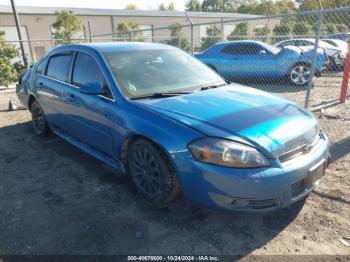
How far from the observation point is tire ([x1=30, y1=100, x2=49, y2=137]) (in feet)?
18.3

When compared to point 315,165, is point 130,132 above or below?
above

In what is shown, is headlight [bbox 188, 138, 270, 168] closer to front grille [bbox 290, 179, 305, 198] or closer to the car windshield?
front grille [bbox 290, 179, 305, 198]

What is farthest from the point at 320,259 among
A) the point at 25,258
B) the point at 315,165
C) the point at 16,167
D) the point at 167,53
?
the point at 16,167

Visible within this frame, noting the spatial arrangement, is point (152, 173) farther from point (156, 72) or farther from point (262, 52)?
point (262, 52)

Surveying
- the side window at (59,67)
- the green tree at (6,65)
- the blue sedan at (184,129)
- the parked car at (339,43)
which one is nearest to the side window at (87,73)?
the blue sedan at (184,129)

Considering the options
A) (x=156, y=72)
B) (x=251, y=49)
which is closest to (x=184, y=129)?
(x=156, y=72)

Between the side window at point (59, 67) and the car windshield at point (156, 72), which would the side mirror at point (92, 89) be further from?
the side window at point (59, 67)

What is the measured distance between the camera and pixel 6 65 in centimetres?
1155

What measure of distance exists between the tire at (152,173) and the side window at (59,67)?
182cm

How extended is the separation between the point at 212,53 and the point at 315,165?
8344 millimetres

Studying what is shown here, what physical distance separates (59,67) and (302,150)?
3.59 metres

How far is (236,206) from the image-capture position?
2688 mm

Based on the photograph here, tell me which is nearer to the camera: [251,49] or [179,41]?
[251,49]

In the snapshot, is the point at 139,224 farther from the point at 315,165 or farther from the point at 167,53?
the point at 167,53
